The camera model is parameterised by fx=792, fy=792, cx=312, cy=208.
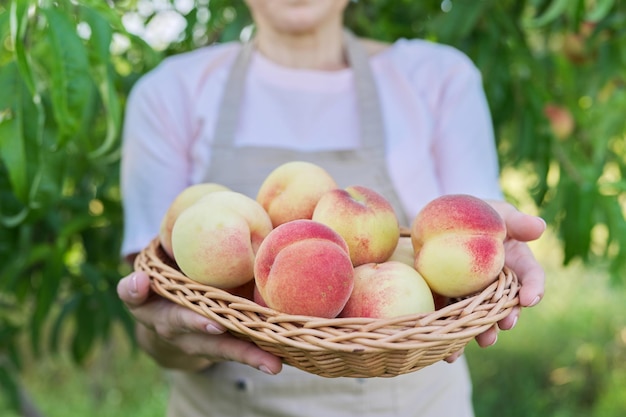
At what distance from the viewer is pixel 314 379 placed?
1.21m

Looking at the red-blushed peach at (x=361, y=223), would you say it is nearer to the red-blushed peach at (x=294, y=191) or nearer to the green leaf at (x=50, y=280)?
the red-blushed peach at (x=294, y=191)

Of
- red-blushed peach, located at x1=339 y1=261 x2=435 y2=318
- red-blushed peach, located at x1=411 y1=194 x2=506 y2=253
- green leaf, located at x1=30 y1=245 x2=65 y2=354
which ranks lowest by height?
green leaf, located at x1=30 y1=245 x2=65 y2=354

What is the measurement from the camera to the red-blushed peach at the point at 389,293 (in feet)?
2.72

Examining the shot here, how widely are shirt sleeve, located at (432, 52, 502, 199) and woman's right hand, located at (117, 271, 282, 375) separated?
1.66ft

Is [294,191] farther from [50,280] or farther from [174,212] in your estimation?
[50,280]

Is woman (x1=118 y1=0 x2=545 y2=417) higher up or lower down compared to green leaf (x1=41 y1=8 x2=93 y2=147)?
lower down

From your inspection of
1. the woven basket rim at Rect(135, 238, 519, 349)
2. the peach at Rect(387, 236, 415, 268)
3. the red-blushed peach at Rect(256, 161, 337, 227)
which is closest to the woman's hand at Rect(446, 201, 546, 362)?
the woven basket rim at Rect(135, 238, 519, 349)

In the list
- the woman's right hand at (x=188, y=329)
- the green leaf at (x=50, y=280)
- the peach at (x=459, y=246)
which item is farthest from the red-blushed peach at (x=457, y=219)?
the green leaf at (x=50, y=280)

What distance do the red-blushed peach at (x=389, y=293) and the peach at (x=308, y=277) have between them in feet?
0.10

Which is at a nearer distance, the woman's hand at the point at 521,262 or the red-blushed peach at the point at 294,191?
the woman's hand at the point at 521,262

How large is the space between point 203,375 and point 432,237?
525 millimetres

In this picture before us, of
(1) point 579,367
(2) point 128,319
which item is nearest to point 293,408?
(2) point 128,319

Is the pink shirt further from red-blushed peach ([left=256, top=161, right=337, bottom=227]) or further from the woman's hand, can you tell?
red-blushed peach ([left=256, top=161, right=337, bottom=227])

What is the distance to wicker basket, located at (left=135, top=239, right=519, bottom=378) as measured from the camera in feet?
2.52
